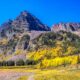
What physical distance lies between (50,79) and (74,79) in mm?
9788

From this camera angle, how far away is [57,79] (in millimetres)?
122188

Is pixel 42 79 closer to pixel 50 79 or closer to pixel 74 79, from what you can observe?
pixel 50 79

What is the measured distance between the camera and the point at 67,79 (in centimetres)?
12119

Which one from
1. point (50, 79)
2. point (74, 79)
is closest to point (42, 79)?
point (50, 79)

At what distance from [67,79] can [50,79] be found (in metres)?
6.94

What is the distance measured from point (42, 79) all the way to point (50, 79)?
350 cm

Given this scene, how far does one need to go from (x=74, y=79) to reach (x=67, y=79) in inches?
113

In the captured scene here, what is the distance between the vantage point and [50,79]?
401 feet

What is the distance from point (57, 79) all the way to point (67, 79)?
13.5ft

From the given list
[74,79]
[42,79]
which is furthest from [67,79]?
[42,79]

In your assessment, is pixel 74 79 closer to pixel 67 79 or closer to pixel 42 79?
pixel 67 79

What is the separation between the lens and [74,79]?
120 metres
